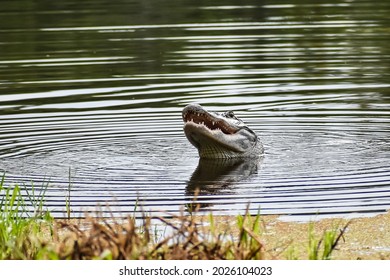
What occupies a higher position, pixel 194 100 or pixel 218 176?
pixel 218 176

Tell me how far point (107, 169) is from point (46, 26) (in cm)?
1714

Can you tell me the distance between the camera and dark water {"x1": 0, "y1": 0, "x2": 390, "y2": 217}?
1164cm

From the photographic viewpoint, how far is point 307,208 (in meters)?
10.7

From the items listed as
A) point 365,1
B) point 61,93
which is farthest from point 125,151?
point 365,1

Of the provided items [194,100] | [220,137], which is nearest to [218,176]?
[220,137]

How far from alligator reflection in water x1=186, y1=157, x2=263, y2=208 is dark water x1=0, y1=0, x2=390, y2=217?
3 cm

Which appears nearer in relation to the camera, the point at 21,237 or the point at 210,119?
the point at 21,237

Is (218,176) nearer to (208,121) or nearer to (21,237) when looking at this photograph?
(208,121)

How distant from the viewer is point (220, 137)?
13.7 m

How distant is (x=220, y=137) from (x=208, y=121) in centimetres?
23

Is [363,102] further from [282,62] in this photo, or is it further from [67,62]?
[67,62]

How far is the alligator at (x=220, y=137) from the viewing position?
44.1 feet
